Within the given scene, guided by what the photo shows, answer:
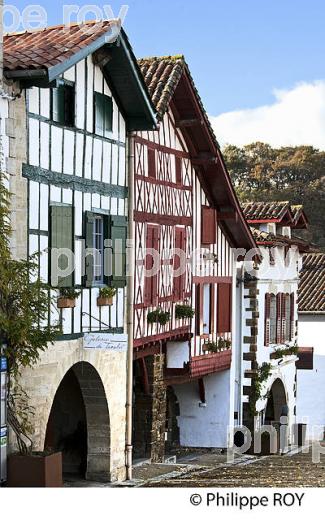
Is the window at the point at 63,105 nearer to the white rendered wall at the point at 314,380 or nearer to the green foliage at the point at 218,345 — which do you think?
the green foliage at the point at 218,345

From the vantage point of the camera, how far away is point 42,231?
15109 mm

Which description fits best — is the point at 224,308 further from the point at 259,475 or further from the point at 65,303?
the point at 65,303

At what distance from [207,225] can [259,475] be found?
6129 mm

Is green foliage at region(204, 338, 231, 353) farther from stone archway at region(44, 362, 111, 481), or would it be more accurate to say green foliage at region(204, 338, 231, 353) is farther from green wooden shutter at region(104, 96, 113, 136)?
green wooden shutter at region(104, 96, 113, 136)

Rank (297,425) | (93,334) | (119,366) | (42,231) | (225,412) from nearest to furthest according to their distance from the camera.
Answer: (42,231) < (93,334) < (119,366) < (225,412) < (297,425)

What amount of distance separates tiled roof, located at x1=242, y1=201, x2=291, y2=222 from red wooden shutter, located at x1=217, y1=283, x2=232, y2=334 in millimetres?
3266

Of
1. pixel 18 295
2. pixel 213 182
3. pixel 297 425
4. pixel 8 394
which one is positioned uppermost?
pixel 213 182

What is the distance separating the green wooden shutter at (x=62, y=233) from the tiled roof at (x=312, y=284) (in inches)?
810

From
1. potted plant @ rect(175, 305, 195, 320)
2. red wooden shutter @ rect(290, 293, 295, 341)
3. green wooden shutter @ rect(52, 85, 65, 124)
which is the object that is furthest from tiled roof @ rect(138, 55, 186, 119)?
red wooden shutter @ rect(290, 293, 295, 341)

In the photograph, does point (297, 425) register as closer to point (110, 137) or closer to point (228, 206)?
point (228, 206)

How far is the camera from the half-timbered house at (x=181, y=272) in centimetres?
1964

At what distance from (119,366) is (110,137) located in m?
3.84

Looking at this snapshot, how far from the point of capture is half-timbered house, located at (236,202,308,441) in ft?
85.1

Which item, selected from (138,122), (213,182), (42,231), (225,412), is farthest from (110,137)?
(225,412)
